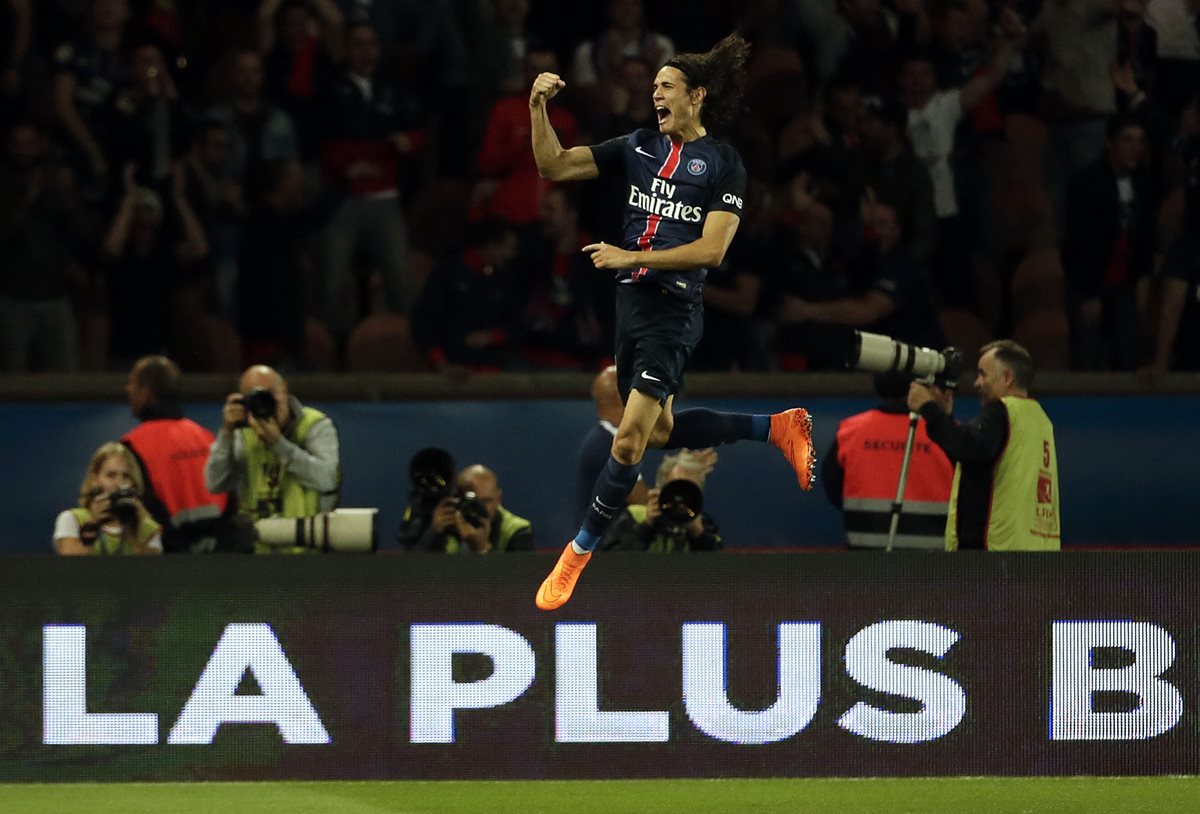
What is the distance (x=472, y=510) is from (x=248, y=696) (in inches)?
49.0

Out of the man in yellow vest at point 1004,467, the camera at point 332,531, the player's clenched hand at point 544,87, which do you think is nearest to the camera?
the player's clenched hand at point 544,87

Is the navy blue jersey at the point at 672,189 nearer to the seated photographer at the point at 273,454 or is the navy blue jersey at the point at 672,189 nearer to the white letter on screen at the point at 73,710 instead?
the seated photographer at the point at 273,454

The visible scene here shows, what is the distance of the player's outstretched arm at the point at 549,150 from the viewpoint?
650cm

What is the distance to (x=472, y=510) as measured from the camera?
816 cm

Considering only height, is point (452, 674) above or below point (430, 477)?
below

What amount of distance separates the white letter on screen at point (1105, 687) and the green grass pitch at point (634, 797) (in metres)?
0.18

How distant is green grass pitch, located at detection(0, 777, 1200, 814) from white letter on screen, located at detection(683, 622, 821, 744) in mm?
190

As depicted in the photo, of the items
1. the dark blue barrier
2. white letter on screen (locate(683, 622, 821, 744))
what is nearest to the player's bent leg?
white letter on screen (locate(683, 622, 821, 744))

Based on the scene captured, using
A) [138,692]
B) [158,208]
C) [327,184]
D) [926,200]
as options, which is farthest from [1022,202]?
[138,692]

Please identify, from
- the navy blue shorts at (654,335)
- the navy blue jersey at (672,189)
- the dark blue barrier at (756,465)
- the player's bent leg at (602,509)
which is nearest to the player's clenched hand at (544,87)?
the navy blue jersey at (672,189)

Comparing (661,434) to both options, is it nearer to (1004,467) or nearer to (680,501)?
(680,501)

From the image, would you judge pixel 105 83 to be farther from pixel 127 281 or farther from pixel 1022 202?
pixel 1022 202

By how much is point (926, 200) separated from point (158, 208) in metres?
4.26

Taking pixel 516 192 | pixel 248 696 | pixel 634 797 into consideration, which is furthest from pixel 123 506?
pixel 516 192
